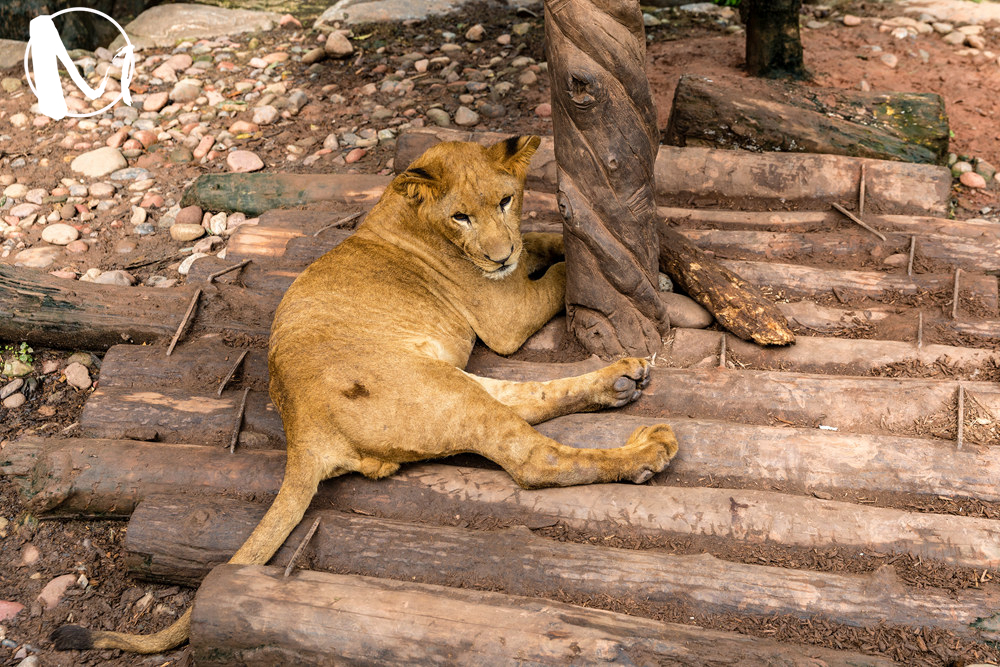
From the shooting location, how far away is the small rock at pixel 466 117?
7.77 m

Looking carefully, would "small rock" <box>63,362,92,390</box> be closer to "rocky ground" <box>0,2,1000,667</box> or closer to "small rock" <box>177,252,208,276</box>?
"rocky ground" <box>0,2,1000,667</box>

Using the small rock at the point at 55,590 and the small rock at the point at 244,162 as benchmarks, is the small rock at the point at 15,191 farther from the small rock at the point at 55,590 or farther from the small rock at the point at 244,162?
the small rock at the point at 55,590

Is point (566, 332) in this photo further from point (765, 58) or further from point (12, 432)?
point (765, 58)

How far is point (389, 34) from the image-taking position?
9.66 metres

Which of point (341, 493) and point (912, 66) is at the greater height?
point (341, 493)

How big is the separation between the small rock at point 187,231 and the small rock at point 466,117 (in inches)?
97.6

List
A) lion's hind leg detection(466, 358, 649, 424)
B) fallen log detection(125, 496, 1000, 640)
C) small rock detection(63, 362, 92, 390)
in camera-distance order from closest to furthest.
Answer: fallen log detection(125, 496, 1000, 640), lion's hind leg detection(466, 358, 649, 424), small rock detection(63, 362, 92, 390)

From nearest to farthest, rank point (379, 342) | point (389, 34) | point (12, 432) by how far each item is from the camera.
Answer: point (379, 342), point (12, 432), point (389, 34)

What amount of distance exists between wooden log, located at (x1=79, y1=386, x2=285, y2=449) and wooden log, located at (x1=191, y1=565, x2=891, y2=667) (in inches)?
42.3

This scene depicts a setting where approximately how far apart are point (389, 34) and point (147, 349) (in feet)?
19.3

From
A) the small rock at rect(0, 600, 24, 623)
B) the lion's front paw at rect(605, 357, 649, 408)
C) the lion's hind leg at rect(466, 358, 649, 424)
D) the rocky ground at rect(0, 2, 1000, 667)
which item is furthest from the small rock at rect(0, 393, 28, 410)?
the lion's front paw at rect(605, 357, 649, 408)

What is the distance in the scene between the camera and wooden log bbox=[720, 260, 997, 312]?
→ 464 centimetres

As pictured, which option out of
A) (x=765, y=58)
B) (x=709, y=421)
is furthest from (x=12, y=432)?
(x=765, y=58)

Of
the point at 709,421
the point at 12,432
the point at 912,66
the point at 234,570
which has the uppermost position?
the point at 234,570
